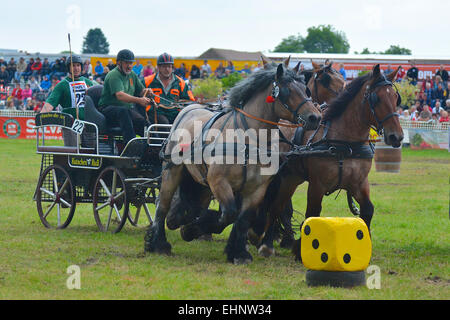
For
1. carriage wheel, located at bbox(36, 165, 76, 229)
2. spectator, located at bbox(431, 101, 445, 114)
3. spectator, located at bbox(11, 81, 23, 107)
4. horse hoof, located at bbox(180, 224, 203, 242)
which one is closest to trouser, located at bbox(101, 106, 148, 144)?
carriage wheel, located at bbox(36, 165, 76, 229)

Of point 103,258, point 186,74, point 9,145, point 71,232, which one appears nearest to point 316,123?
point 103,258

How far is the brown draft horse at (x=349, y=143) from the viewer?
25.8ft

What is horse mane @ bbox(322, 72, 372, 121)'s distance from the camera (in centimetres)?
820

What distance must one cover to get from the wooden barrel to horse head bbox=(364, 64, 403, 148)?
33.7 feet

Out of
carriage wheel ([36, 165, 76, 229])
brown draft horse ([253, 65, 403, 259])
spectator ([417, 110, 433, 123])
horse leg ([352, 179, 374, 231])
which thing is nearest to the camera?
brown draft horse ([253, 65, 403, 259])

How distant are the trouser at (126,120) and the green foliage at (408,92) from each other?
20359mm

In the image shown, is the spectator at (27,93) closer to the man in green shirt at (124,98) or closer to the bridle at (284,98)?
the man in green shirt at (124,98)

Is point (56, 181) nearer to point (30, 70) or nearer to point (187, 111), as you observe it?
point (187, 111)

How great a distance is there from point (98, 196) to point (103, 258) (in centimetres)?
214

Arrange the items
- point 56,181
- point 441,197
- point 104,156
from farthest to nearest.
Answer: point 441,197 → point 56,181 → point 104,156

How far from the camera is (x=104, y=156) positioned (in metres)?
9.71

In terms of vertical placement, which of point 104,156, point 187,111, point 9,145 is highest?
point 187,111

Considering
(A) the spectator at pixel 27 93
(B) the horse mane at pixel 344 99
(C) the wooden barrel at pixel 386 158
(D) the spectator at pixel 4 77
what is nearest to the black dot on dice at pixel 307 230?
(B) the horse mane at pixel 344 99

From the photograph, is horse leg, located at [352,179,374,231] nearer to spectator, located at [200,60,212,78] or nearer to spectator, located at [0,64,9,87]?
spectator, located at [200,60,212,78]
